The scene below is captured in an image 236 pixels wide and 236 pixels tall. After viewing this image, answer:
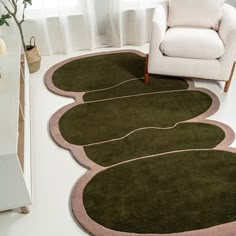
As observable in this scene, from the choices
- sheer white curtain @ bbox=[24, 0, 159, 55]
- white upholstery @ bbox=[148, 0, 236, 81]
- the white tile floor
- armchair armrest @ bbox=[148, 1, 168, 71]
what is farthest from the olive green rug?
sheer white curtain @ bbox=[24, 0, 159, 55]

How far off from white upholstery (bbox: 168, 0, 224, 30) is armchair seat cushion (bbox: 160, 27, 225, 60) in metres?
0.17

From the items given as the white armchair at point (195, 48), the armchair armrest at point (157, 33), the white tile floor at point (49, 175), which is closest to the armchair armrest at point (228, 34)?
the white armchair at point (195, 48)

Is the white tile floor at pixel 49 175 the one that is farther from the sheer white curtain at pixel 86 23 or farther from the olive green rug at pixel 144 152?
the sheer white curtain at pixel 86 23

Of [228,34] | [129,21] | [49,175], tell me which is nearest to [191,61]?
[228,34]

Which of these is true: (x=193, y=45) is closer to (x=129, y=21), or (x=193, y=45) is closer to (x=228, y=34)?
(x=228, y=34)

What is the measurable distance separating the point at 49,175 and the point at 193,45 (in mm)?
1593

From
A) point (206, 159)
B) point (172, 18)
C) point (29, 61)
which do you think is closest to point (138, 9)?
point (172, 18)

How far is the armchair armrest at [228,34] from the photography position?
2.41 metres

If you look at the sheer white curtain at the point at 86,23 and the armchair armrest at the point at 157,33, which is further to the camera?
the sheer white curtain at the point at 86,23

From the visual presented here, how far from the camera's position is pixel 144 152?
2150mm

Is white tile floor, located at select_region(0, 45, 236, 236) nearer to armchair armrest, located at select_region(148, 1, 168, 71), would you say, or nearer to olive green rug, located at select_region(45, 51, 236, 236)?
olive green rug, located at select_region(45, 51, 236, 236)

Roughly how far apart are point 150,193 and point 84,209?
43 cm

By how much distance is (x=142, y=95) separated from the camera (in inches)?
106

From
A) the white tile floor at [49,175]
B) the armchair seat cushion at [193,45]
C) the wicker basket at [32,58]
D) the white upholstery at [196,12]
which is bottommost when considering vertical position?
the white tile floor at [49,175]
